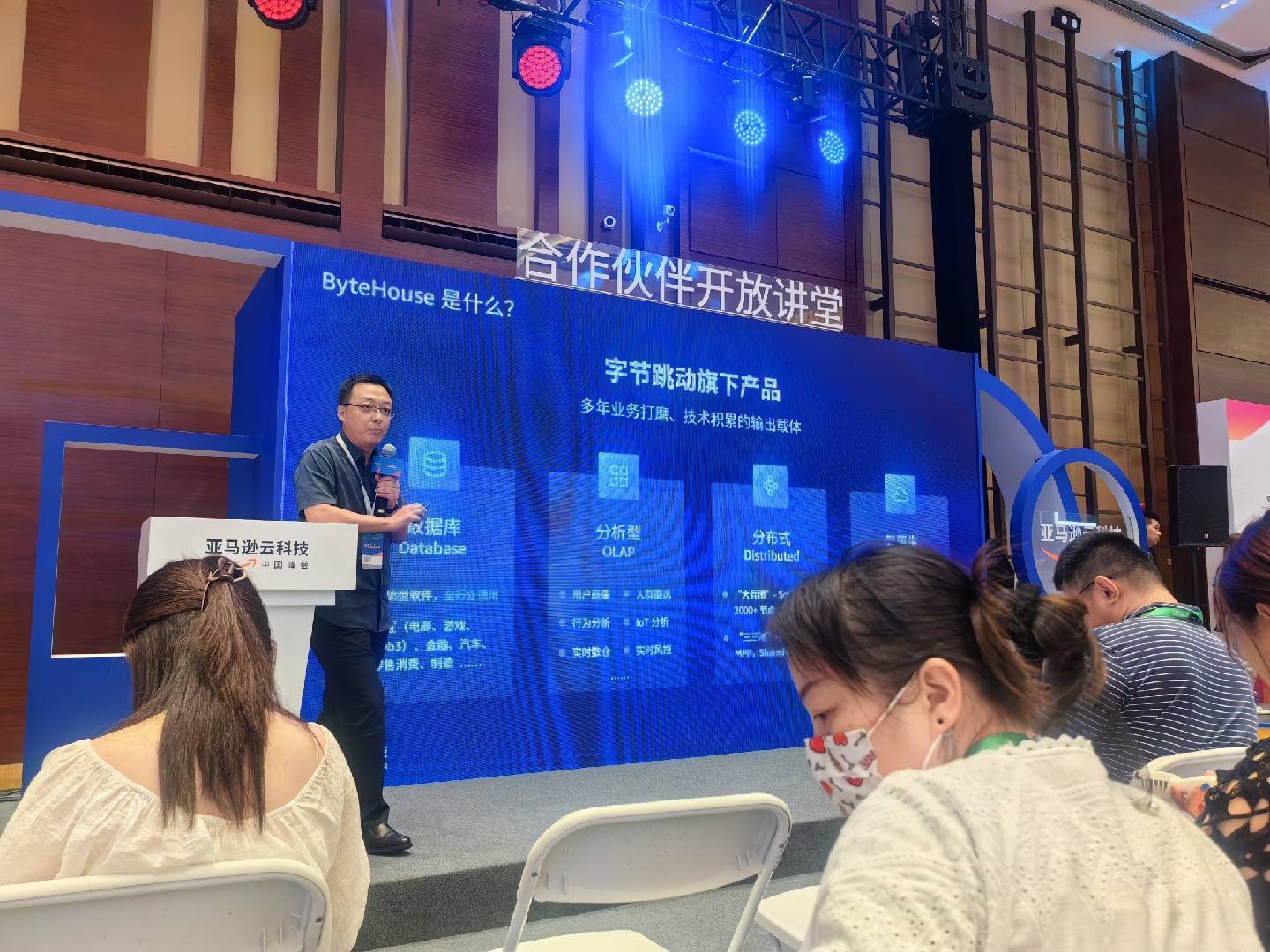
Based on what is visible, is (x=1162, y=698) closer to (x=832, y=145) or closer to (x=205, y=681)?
(x=205, y=681)

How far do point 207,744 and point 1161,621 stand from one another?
6.07 feet

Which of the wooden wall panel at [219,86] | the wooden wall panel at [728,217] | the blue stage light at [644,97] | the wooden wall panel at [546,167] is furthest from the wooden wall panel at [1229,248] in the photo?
the wooden wall panel at [219,86]

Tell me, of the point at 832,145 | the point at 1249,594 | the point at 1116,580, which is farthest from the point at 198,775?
the point at 832,145

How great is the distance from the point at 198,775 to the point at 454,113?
208 inches

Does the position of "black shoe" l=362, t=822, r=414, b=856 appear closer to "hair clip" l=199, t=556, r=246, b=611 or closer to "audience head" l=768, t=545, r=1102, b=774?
"hair clip" l=199, t=556, r=246, b=611

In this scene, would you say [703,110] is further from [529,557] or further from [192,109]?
[529,557]

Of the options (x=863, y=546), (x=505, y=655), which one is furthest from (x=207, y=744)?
(x=505, y=655)

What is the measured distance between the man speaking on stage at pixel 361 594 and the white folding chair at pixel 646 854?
142 centimetres

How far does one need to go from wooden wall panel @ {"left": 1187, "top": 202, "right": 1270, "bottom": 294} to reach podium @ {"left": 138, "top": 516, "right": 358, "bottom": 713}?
27.2 feet

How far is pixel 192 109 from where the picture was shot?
5266 millimetres

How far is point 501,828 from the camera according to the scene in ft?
11.1

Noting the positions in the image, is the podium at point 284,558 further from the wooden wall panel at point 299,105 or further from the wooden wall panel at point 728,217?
the wooden wall panel at point 728,217

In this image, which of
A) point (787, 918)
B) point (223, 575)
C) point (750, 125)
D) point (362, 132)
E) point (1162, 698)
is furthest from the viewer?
point (750, 125)

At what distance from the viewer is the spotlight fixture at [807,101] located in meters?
6.02
